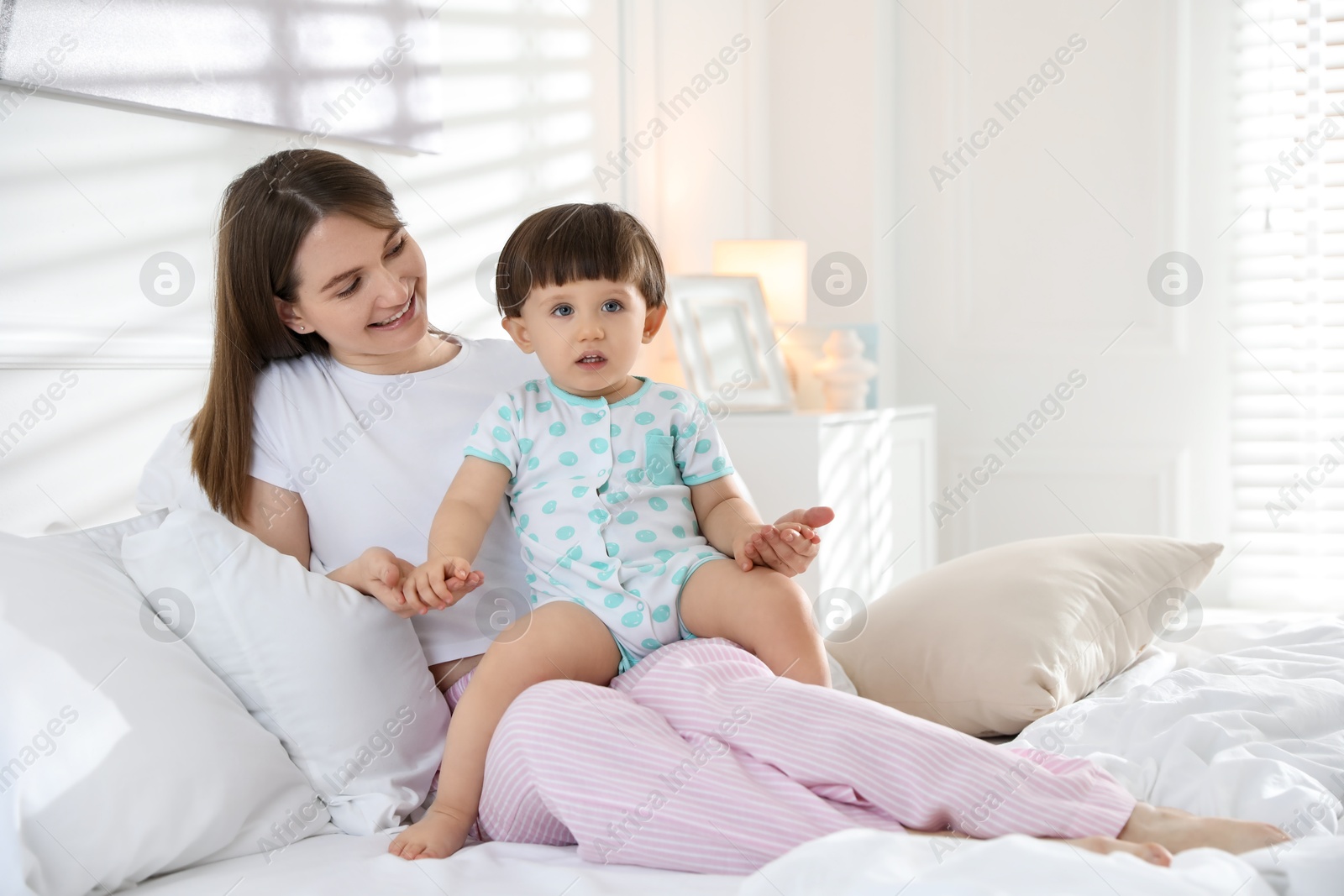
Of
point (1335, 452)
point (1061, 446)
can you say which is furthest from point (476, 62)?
point (1335, 452)

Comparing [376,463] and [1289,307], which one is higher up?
[1289,307]

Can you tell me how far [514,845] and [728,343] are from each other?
1.94 metres

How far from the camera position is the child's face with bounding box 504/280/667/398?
51.6 inches

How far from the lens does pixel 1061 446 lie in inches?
137

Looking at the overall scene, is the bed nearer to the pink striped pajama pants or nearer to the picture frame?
the pink striped pajama pants

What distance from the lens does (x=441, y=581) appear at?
1137 mm

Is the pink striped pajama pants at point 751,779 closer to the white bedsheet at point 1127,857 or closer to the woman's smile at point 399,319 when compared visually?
the white bedsheet at point 1127,857

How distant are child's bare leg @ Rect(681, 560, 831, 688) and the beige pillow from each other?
0.86ft

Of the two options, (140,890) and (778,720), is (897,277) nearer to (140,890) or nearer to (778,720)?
(778,720)

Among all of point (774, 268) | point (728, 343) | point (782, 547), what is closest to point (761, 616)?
point (782, 547)

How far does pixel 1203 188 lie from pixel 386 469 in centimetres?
287

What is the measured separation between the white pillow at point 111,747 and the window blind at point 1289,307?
9.93 feet

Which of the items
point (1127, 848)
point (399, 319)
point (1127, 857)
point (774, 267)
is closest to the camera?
point (1127, 857)

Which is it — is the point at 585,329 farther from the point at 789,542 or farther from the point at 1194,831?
the point at 1194,831
